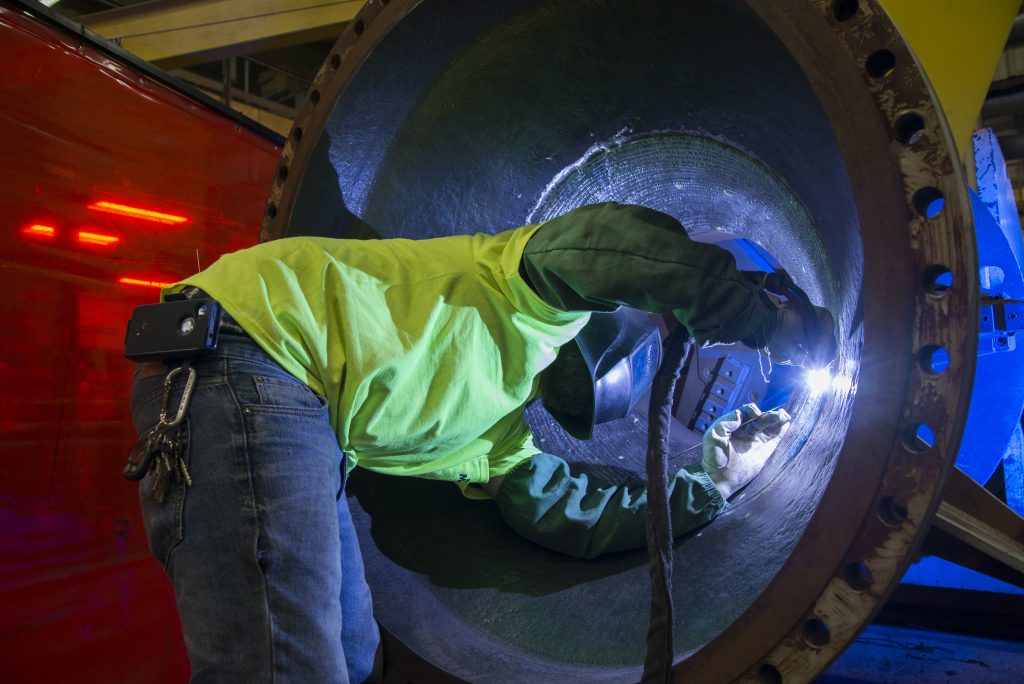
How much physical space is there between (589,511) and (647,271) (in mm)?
698

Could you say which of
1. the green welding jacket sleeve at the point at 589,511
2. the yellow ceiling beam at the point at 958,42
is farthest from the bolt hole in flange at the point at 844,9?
the green welding jacket sleeve at the point at 589,511

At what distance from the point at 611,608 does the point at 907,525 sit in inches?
29.3

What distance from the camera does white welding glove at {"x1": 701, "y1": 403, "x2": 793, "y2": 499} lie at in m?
1.55

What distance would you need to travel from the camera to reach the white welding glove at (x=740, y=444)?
155 centimetres

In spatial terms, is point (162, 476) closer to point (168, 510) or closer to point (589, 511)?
point (168, 510)

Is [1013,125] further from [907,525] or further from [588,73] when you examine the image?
[907,525]

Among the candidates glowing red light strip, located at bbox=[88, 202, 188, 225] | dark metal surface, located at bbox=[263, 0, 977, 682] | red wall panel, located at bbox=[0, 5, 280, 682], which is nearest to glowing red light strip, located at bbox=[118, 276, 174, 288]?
red wall panel, located at bbox=[0, 5, 280, 682]

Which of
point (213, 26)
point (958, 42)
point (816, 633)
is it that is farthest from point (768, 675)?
point (213, 26)

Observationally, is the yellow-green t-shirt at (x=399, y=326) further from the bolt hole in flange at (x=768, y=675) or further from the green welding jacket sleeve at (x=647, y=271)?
the bolt hole in flange at (x=768, y=675)

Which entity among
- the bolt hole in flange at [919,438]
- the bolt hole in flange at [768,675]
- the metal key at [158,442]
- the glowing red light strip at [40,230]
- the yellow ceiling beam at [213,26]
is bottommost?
the bolt hole in flange at [768,675]

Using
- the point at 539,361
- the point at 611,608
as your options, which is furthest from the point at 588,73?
the point at 611,608

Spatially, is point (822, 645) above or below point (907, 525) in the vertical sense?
A: below

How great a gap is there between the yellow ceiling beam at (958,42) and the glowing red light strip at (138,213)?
1.60 m

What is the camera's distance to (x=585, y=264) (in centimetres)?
A: 100
